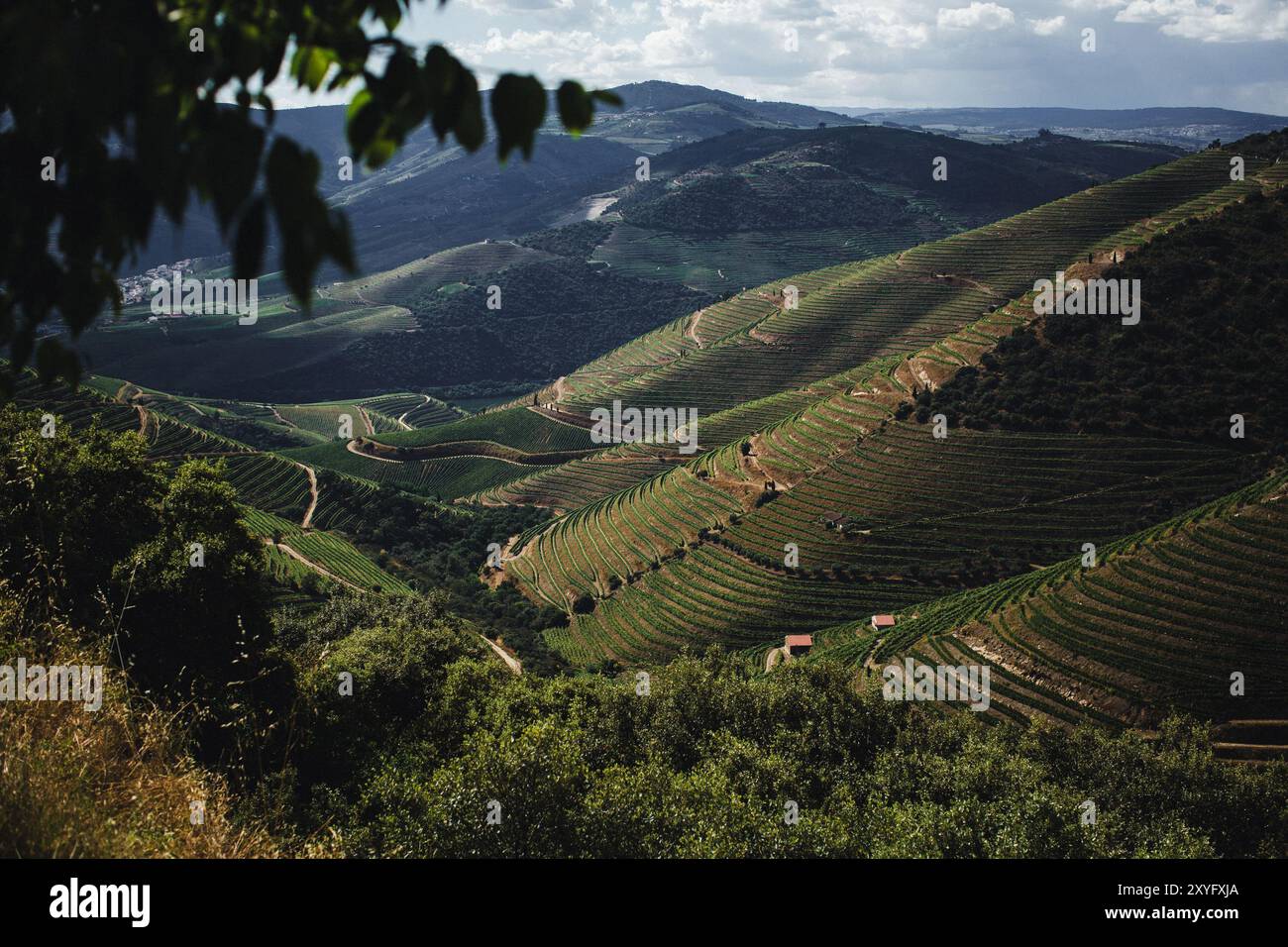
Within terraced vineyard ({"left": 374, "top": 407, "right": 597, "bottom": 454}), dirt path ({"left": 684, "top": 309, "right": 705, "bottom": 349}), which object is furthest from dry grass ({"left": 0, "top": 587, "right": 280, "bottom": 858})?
dirt path ({"left": 684, "top": 309, "right": 705, "bottom": 349})

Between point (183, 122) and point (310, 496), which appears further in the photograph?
point (310, 496)

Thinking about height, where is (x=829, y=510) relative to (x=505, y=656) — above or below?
above

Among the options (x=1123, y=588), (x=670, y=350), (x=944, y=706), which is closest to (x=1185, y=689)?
(x=1123, y=588)

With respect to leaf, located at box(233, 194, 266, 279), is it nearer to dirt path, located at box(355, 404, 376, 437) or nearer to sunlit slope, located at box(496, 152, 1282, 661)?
sunlit slope, located at box(496, 152, 1282, 661)

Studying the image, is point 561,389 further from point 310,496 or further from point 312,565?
point 312,565

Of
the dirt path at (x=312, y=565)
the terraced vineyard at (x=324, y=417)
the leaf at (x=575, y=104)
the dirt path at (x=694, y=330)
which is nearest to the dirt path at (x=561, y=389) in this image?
the dirt path at (x=694, y=330)

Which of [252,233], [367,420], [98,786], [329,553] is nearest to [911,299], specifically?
[329,553]
